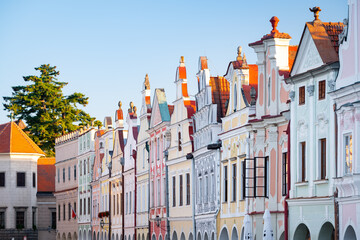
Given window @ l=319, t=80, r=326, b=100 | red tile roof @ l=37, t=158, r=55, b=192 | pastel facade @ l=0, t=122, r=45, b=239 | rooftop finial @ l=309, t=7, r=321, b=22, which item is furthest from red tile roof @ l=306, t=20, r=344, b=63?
red tile roof @ l=37, t=158, r=55, b=192

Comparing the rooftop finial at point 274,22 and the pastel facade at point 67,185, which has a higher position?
the rooftop finial at point 274,22

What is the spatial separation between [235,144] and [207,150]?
5.20 meters

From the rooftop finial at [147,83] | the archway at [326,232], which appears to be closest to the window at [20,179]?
the rooftop finial at [147,83]

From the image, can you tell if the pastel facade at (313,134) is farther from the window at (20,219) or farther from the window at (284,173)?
the window at (20,219)

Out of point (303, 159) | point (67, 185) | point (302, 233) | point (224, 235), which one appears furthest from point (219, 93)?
point (67, 185)

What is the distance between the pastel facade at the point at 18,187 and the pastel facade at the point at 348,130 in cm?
6548

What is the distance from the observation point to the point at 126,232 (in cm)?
6962

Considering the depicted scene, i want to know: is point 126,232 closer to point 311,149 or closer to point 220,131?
point 220,131

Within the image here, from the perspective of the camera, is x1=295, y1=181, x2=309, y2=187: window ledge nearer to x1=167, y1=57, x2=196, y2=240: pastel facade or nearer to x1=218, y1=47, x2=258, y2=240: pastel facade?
x1=218, y1=47, x2=258, y2=240: pastel facade

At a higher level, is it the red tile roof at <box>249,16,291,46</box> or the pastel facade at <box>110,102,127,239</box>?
the red tile roof at <box>249,16,291,46</box>

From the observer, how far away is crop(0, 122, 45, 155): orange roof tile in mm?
94125

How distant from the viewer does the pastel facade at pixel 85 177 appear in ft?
272

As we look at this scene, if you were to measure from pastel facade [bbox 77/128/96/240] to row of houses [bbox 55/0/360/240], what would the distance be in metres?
8.54

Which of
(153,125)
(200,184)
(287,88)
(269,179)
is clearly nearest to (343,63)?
(287,88)
